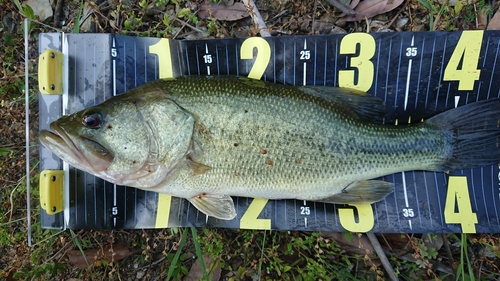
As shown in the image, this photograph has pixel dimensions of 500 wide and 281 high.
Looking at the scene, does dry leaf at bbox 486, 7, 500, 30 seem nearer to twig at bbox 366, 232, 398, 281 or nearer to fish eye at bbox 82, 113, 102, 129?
twig at bbox 366, 232, 398, 281

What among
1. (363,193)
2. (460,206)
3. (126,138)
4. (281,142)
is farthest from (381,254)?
(126,138)

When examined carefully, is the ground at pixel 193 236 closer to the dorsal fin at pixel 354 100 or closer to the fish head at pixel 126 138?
the dorsal fin at pixel 354 100

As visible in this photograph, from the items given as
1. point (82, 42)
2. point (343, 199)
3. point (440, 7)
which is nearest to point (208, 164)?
point (343, 199)

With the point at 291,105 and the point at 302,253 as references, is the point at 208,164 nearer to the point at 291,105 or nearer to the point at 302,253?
the point at 291,105

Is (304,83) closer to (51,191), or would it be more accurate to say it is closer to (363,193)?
(363,193)

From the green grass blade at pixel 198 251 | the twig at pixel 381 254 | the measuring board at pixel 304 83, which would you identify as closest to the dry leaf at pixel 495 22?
the measuring board at pixel 304 83

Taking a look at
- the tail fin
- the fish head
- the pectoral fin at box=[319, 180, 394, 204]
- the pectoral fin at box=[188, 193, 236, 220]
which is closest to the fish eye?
the fish head
